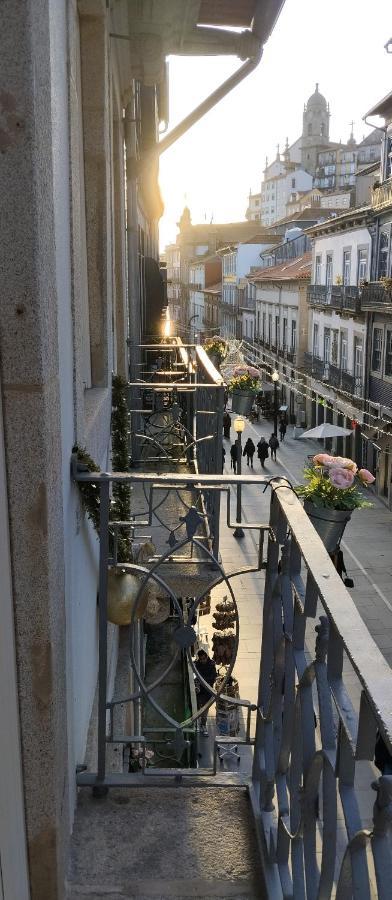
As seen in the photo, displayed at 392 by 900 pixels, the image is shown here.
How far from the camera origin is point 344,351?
3078cm

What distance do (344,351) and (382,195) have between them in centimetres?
702

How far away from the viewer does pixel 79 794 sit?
276 cm

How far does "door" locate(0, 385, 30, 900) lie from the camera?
189cm

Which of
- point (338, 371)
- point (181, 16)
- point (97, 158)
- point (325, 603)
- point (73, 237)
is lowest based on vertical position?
point (338, 371)

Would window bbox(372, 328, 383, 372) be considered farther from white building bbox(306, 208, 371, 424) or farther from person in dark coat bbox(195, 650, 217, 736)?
person in dark coat bbox(195, 650, 217, 736)

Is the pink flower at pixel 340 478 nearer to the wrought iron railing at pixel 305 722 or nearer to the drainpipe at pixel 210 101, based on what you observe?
the wrought iron railing at pixel 305 722

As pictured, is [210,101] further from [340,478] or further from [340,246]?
[340,246]

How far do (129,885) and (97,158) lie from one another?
11.9 feet

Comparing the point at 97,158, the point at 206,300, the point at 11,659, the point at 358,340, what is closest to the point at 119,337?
the point at 97,158

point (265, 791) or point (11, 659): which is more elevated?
point (11, 659)

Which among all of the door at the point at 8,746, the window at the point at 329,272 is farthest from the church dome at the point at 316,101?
the door at the point at 8,746

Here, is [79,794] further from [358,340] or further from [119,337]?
[358,340]

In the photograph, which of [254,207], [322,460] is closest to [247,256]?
[322,460]

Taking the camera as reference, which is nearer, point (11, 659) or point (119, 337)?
point (11, 659)
